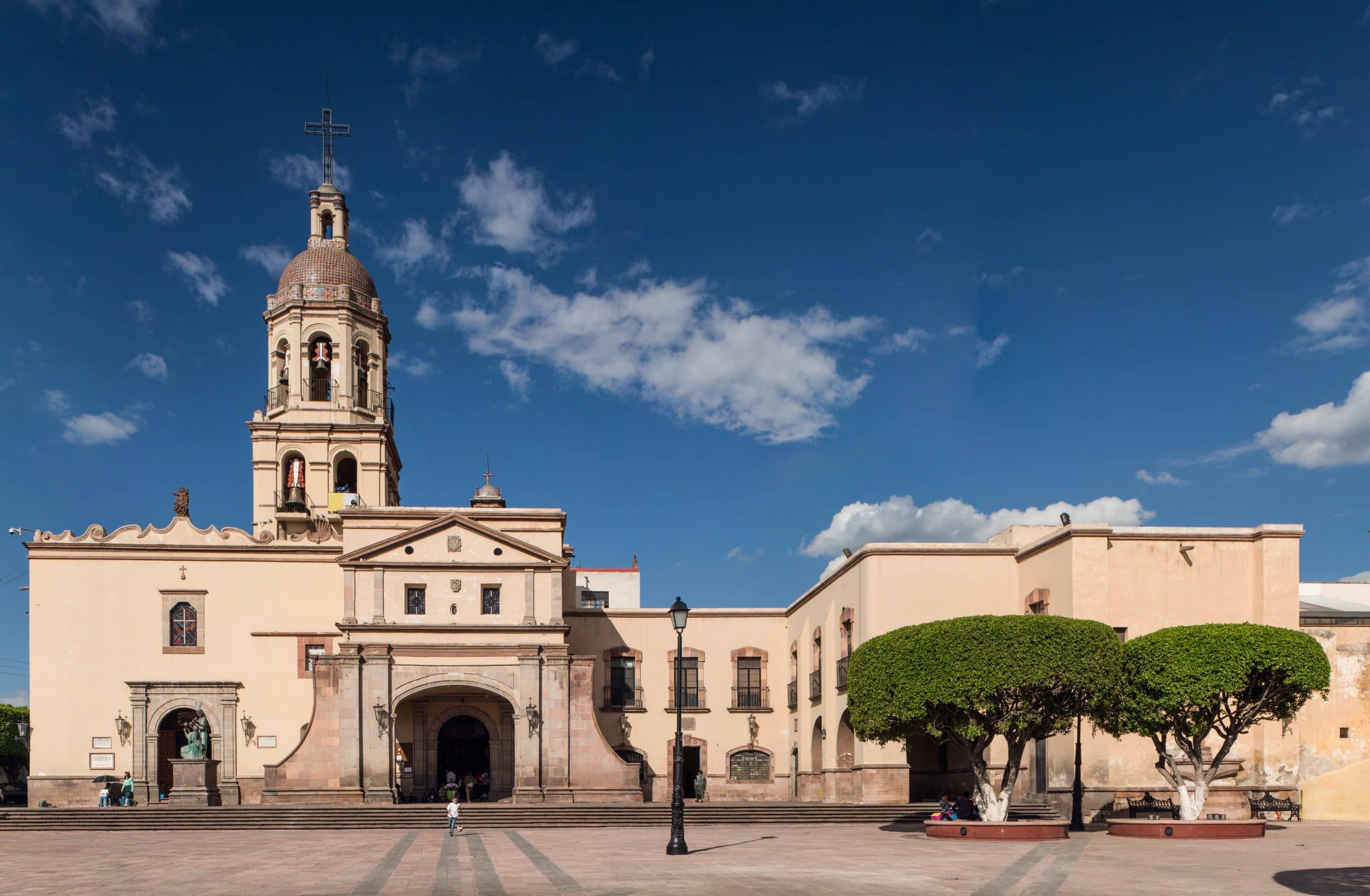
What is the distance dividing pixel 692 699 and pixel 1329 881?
94.5ft

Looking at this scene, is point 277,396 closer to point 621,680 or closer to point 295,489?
point 295,489

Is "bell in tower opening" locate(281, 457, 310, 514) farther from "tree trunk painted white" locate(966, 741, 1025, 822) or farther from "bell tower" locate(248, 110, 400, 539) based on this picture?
"tree trunk painted white" locate(966, 741, 1025, 822)

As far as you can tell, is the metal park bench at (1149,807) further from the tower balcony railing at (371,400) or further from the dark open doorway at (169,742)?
the tower balcony railing at (371,400)

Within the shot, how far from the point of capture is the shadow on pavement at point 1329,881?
16234mm

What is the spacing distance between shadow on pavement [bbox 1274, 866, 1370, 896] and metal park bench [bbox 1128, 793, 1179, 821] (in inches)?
390

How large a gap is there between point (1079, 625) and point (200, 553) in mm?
31133

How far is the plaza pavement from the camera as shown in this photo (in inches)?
681

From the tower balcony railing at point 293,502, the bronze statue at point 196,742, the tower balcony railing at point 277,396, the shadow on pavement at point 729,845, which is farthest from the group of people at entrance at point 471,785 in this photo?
the tower balcony railing at point 277,396

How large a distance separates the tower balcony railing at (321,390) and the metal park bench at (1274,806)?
36667mm

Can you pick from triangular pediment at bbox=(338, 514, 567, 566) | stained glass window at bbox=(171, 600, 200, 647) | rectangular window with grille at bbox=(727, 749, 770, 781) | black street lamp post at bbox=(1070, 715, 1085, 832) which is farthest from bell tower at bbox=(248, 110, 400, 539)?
black street lamp post at bbox=(1070, 715, 1085, 832)

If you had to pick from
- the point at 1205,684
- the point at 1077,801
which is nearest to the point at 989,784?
the point at 1077,801

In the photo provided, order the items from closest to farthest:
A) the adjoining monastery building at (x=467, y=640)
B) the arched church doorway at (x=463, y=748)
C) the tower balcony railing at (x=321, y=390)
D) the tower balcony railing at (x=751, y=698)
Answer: the adjoining monastery building at (x=467, y=640) < the arched church doorway at (x=463, y=748) < the tower balcony railing at (x=751, y=698) < the tower balcony railing at (x=321, y=390)

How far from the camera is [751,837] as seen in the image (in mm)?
27516

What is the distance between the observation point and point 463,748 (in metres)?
41.5
